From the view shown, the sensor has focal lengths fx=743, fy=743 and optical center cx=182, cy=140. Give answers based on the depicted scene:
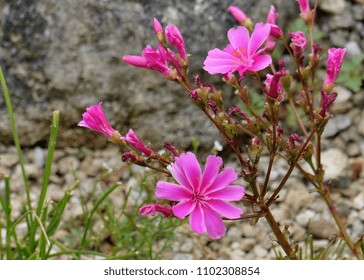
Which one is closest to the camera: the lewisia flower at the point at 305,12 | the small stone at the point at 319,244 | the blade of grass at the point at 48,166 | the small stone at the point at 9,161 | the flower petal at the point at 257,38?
the flower petal at the point at 257,38

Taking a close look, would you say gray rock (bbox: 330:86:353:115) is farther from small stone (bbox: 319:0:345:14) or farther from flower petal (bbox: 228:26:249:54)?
flower petal (bbox: 228:26:249:54)

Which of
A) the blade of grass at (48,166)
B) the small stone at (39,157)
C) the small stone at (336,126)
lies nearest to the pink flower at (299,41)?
the blade of grass at (48,166)

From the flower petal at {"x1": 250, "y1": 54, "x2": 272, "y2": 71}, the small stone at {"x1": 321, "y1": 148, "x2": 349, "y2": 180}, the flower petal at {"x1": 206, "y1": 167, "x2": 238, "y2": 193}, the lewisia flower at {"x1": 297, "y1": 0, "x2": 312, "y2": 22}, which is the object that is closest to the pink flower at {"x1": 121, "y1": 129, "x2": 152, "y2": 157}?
the flower petal at {"x1": 206, "y1": 167, "x2": 238, "y2": 193}

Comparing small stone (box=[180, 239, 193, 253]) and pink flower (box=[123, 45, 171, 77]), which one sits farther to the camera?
small stone (box=[180, 239, 193, 253])

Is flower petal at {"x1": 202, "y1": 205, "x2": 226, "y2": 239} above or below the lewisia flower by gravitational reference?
below

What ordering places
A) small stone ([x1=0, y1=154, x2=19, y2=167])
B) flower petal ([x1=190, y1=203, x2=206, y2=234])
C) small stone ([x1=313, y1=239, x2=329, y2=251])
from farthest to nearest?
small stone ([x1=0, y1=154, x2=19, y2=167]) < small stone ([x1=313, y1=239, x2=329, y2=251]) < flower petal ([x1=190, y1=203, x2=206, y2=234])

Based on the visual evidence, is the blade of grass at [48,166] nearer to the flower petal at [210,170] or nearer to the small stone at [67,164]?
the flower petal at [210,170]

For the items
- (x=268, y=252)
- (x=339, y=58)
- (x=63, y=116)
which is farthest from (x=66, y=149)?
(x=339, y=58)

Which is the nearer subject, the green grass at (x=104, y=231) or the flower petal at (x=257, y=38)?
the flower petal at (x=257, y=38)
